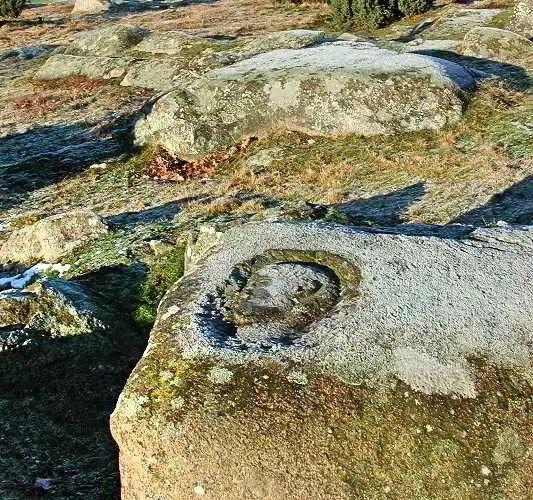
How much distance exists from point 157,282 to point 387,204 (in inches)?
328

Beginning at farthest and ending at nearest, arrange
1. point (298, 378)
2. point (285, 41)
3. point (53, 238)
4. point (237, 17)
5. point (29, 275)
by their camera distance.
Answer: point (237, 17)
point (285, 41)
point (53, 238)
point (29, 275)
point (298, 378)

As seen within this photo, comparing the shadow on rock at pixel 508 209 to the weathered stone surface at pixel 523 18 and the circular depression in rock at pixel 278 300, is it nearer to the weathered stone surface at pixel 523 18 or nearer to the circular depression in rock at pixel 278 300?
the circular depression in rock at pixel 278 300

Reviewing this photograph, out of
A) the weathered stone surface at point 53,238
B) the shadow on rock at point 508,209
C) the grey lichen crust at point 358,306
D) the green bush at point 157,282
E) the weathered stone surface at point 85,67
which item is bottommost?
the weathered stone surface at point 85,67

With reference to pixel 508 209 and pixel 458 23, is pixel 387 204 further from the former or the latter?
pixel 458 23

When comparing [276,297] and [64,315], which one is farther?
[64,315]

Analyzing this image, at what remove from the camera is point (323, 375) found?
7.25 meters

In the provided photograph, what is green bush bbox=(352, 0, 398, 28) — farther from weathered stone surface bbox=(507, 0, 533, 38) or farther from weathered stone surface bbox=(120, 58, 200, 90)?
weathered stone surface bbox=(120, 58, 200, 90)

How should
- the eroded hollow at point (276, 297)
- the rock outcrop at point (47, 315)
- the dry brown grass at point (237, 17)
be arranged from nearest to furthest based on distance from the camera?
the eroded hollow at point (276, 297) → the rock outcrop at point (47, 315) → the dry brown grass at point (237, 17)

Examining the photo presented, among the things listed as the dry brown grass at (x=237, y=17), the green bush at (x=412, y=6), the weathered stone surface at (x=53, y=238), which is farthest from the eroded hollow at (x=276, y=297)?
the green bush at (x=412, y=6)

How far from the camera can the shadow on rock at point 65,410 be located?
787 cm

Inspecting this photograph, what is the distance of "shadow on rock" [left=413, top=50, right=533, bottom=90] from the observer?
25.8 m

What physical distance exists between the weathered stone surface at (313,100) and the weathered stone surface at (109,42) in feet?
→ 46.6

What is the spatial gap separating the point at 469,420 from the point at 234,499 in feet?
8.72

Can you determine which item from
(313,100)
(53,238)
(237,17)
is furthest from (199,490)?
(237,17)
